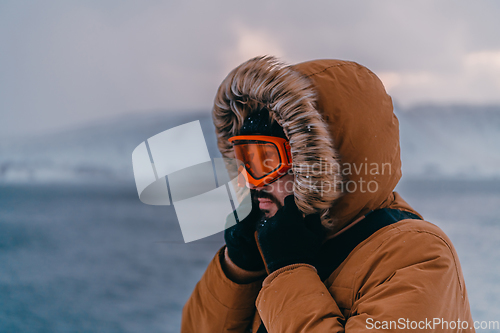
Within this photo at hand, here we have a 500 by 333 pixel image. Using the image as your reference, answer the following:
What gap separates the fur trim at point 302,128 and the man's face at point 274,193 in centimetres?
9

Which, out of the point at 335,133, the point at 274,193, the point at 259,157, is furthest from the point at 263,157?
the point at 335,133

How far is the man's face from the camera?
2.63 feet

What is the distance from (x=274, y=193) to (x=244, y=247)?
214 millimetres

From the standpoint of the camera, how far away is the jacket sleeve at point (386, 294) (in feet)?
1.55

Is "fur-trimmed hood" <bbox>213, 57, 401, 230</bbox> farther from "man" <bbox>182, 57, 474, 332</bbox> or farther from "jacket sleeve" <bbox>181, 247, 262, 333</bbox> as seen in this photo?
"jacket sleeve" <bbox>181, 247, 262, 333</bbox>

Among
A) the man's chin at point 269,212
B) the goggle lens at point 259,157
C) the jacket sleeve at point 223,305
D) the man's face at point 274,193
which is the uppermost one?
the goggle lens at point 259,157

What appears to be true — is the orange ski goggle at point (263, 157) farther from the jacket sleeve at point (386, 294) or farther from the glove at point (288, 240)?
the jacket sleeve at point (386, 294)

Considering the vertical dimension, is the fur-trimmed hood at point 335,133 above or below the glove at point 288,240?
above

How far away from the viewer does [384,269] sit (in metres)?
0.55

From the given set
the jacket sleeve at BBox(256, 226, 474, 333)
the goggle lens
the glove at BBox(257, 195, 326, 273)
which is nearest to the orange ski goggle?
the goggle lens

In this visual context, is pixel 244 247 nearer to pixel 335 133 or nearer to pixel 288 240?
pixel 288 240

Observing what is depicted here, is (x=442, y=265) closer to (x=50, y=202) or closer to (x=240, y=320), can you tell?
(x=240, y=320)

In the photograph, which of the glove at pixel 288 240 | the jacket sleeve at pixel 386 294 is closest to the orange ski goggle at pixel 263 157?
the glove at pixel 288 240

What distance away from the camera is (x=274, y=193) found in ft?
2.70
